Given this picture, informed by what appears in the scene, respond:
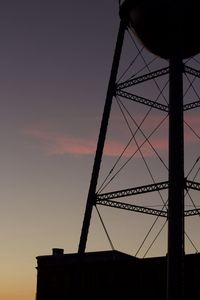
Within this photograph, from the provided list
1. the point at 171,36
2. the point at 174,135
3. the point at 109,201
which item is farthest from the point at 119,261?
the point at 171,36

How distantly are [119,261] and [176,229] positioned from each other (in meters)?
5.86

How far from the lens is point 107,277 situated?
26.1 m

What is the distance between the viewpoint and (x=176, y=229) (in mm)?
20562

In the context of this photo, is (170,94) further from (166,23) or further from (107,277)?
(107,277)

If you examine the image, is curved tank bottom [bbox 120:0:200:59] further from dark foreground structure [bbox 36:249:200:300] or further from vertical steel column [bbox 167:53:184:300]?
dark foreground structure [bbox 36:249:200:300]

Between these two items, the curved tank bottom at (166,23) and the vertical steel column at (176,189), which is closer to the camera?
the vertical steel column at (176,189)

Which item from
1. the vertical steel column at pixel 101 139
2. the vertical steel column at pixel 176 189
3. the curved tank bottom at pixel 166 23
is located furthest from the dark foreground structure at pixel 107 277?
the curved tank bottom at pixel 166 23

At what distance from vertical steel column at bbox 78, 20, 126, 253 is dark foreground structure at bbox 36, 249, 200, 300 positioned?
93 centimetres

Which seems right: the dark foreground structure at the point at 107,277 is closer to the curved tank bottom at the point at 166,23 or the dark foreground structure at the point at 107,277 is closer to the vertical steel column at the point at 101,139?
the vertical steel column at the point at 101,139

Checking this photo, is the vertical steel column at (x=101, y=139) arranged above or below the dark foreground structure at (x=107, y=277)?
above

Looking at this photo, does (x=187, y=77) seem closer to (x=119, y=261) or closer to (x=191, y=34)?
(x=191, y=34)

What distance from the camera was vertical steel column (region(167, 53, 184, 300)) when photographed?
803 inches

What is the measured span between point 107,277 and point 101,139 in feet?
21.0

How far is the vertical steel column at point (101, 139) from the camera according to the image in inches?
866
